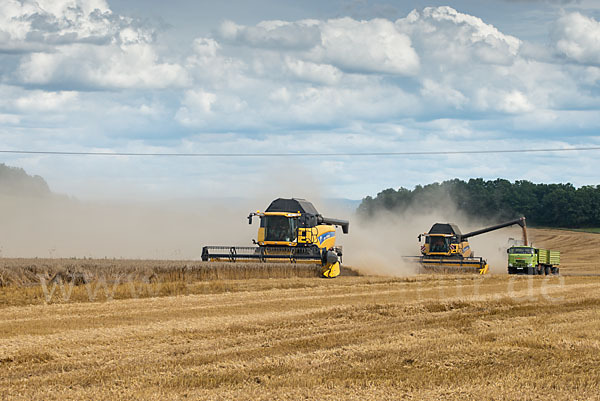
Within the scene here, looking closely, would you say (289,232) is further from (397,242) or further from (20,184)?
(20,184)

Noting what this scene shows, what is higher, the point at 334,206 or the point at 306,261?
the point at 334,206

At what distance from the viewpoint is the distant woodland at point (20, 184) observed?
219ft

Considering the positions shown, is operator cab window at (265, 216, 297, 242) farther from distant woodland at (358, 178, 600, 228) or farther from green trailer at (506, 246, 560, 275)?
distant woodland at (358, 178, 600, 228)

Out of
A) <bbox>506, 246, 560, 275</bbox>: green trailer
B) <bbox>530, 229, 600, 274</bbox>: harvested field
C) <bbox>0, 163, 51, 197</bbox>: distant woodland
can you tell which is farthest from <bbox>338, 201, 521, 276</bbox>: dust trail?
<bbox>0, 163, 51, 197</bbox>: distant woodland

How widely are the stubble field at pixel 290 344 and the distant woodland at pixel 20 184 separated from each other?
48.6 m

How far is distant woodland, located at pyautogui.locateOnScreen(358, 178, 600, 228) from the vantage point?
4006 inches

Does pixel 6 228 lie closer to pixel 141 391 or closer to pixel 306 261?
pixel 306 261

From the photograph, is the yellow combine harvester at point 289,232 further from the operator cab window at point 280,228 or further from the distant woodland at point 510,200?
the distant woodland at point 510,200

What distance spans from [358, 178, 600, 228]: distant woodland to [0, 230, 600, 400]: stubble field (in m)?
72.7

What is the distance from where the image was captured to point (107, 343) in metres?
12.7

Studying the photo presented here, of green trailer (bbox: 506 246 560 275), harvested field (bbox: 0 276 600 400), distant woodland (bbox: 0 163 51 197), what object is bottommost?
harvested field (bbox: 0 276 600 400)

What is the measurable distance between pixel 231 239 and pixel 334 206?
7.33 m

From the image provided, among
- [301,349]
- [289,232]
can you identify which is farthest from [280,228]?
[301,349]

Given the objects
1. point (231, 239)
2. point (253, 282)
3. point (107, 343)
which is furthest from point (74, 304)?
point (231, 239)
